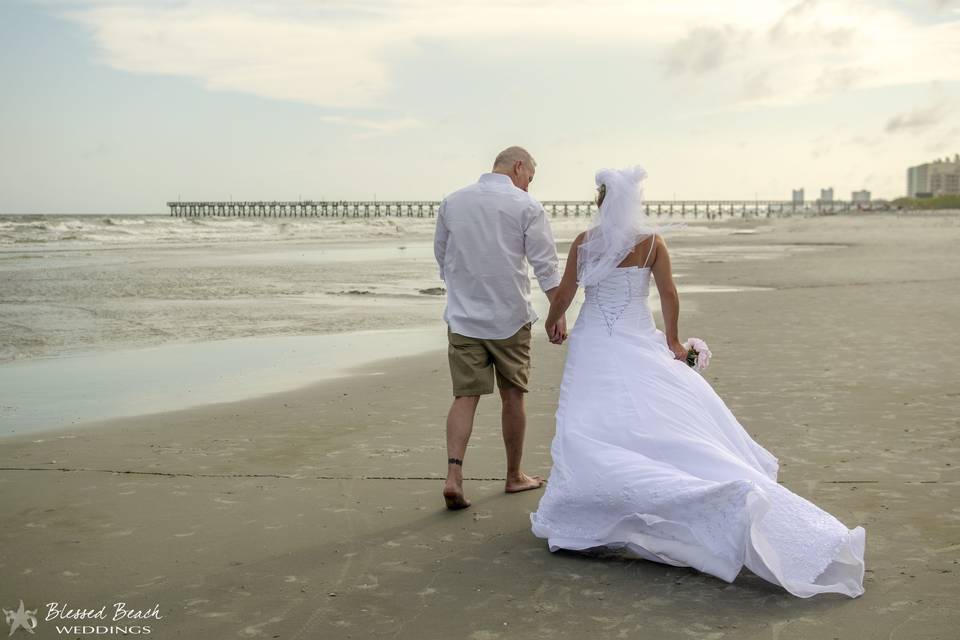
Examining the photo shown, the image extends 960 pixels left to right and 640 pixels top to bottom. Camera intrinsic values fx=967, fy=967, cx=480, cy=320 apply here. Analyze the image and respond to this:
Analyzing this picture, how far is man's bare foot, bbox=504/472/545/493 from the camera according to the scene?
5.24 metres

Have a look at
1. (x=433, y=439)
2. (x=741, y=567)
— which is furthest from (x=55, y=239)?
(x=741, y=567)

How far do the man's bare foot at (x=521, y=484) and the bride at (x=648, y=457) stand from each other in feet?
2.60

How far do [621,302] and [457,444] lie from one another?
1.15 meters

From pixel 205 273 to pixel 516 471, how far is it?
18399mm

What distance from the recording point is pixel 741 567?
394cm

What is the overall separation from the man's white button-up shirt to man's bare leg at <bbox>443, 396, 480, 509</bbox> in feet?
1.28

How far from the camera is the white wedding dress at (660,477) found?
→ 3777 millimetres

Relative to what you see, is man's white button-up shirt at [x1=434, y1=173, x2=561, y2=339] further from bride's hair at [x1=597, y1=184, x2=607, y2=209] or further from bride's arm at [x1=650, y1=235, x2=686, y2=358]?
bride's arm at [x1=650, y1=235, x2=686, y2=358]

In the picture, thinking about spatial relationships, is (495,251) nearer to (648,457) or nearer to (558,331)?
(558,331)

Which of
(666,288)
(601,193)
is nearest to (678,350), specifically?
(666,288)

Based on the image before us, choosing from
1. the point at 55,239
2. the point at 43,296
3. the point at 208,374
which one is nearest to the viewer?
the point at 208,374

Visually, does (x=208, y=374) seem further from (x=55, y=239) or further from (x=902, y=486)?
(x=55, y=239)

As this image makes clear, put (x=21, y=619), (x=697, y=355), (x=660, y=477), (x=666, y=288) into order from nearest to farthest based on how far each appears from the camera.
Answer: (x=21, y=619), (x=660, y=477), (x=666, y=288), (x=697, y=355)

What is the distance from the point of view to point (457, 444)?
5.06 meters
